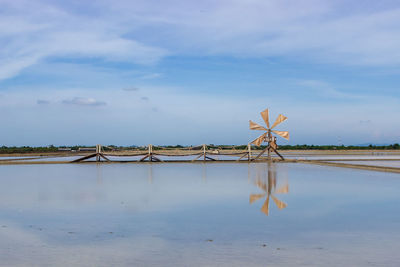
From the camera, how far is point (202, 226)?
24.4ft

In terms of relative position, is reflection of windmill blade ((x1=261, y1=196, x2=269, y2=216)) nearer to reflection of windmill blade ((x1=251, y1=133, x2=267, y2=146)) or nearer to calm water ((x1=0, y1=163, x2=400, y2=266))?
calm water ((x1=0, y1=163, x2=400, y2=266))

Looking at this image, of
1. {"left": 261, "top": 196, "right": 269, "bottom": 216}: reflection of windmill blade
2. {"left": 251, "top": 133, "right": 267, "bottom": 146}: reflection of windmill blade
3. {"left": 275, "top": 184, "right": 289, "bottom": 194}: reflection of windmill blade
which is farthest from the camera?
{"left": 251, "top": 133, "right": 267, "bottom": 146}: reflection of windmill blade

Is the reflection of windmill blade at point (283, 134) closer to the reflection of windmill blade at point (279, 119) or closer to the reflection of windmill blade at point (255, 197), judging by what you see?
the reflection of windmill blade at point (279, 119)

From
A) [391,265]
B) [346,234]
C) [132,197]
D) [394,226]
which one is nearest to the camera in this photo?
[391,265]

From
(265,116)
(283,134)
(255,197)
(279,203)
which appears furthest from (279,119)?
(279,203)

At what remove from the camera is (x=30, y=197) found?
38.1ft

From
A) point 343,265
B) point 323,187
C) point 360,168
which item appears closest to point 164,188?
point 323,187

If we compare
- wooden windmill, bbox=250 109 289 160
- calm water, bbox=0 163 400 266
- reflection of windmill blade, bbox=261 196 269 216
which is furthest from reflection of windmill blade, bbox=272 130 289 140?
reflection of windmill blade, bbox=261 196 269 216

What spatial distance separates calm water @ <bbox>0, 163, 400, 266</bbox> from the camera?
18.0 ft

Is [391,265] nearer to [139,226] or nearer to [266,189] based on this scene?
[139,226]

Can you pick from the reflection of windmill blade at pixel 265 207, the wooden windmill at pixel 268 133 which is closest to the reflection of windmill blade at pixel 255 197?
the reflection of windmill blade at pixel 265 207

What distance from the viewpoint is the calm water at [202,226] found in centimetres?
548

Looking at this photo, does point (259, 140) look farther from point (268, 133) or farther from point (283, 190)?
point (283, 190)

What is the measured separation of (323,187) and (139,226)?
7545 millimetres
